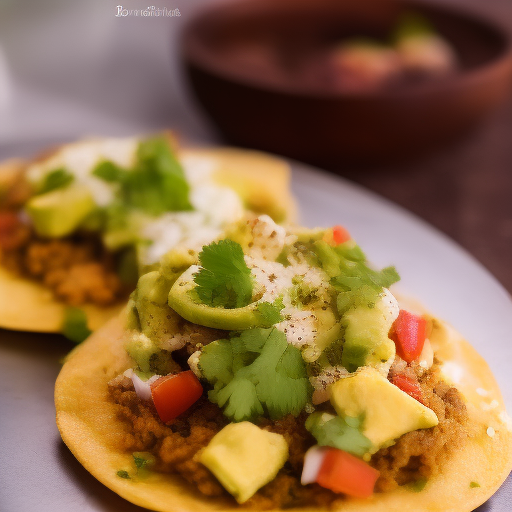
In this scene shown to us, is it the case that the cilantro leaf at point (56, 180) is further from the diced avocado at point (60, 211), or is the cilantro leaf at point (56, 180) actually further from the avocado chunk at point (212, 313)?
the avocado chunk at point (212, 313)

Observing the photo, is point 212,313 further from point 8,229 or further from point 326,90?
point 326,90

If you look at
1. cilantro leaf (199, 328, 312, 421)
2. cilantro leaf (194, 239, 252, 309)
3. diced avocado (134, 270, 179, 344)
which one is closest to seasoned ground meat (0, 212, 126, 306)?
diced avocado (134, 270, 179, 344)

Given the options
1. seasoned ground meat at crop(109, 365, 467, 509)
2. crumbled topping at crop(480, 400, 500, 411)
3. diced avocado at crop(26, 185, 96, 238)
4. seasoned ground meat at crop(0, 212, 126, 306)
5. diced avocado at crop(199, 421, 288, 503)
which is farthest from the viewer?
diced avocado at crop(26, 185, 96, 238)

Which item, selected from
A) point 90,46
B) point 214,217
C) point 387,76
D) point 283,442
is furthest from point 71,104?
point 283,442

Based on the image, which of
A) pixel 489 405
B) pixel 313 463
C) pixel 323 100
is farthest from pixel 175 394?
pixel 323 100

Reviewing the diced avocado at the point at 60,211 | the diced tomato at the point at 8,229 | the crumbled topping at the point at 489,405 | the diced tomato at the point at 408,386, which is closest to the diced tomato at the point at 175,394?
the diced tomato at the point at 408,386

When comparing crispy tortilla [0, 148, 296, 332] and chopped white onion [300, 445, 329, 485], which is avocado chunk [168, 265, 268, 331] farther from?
crispy tortilla [0, 148, 296, 332]
